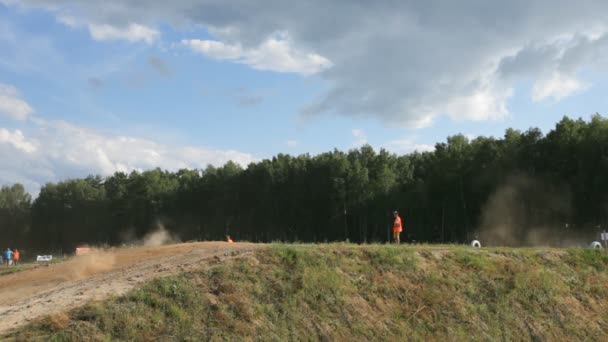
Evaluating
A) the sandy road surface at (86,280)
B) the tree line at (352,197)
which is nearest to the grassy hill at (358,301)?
the sandy road surface at (86,280)

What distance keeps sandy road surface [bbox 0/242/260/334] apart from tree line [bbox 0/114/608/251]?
3801 centimetres

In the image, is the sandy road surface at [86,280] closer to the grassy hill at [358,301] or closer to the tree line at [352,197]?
the grassy hill at [358,301]

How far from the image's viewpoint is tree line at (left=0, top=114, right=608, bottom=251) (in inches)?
1839

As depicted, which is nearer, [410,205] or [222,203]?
[410,205]

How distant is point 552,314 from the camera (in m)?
15.0

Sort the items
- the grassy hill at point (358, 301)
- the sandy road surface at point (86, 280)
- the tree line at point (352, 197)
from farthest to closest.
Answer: the tree line at point (352, 197)
the sandy road surface at point (86, 280)
the grassy hill at point (358, 301)

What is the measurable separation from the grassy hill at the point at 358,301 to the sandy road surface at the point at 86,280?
2.00 ft

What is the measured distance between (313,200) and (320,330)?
59468 mm

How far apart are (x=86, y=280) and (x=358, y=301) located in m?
7.49

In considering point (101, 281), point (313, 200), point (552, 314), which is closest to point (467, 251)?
point (552, 314)

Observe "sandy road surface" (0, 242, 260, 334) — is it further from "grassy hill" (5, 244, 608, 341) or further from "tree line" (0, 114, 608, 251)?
"tree line" (0, 114, 608, 251)

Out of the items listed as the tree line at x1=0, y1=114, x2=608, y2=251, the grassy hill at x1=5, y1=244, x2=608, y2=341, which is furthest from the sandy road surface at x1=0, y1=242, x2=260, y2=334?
the tree line at x1=0, y1=114, x2=608, y2=251

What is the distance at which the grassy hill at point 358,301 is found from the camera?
37.4 feet

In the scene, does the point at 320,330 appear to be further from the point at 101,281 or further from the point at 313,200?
the point at 313,200
